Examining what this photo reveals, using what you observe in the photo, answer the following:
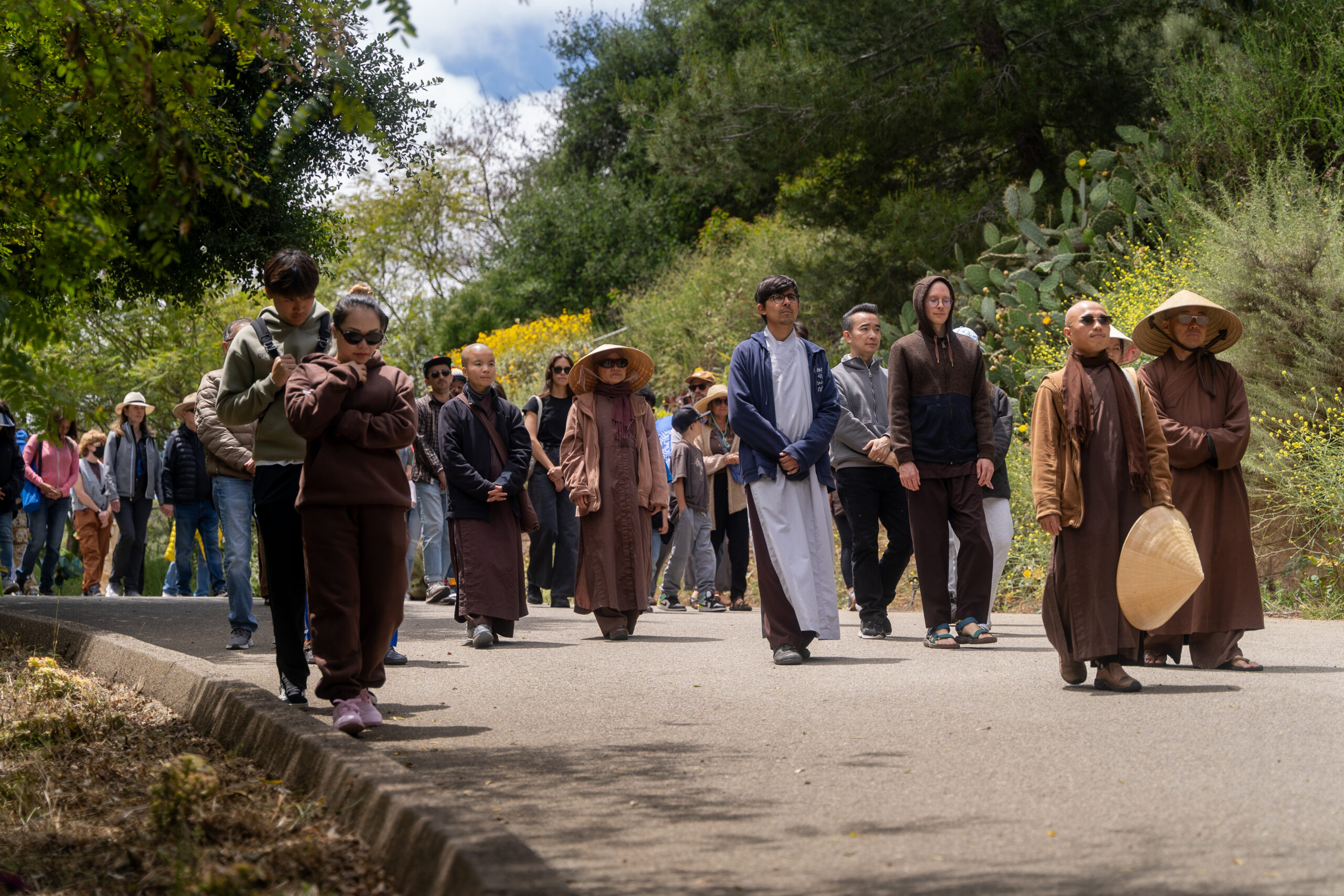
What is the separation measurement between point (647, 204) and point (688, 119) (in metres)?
15.9

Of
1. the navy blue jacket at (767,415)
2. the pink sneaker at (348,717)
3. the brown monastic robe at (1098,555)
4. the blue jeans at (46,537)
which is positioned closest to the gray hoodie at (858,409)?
the navy blue jacket at (767,415)

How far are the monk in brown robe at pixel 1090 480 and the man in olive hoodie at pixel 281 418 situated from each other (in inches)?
144

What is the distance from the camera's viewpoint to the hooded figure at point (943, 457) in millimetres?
8898

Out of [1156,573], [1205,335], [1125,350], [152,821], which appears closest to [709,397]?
[1125,350]

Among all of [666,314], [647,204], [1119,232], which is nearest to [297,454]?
[1119,232]

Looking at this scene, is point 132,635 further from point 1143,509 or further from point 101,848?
point 1143,509

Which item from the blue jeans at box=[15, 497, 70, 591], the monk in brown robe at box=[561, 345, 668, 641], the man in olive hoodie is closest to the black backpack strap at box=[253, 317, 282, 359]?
the man in olive hoodie

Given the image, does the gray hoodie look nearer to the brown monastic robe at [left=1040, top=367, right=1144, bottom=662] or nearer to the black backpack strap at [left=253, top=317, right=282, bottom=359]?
the brown monastic robe at [left=1040, top=367, right=1144, bottom=662]

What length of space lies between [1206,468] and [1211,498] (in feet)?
0.57

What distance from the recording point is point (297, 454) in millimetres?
6547

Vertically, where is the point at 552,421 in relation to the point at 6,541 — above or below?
above

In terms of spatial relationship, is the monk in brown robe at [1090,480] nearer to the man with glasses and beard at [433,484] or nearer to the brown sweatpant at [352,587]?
the brown sweatpant at [352,587]

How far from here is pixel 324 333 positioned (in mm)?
6711

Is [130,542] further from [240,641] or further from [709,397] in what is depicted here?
[240,641]
